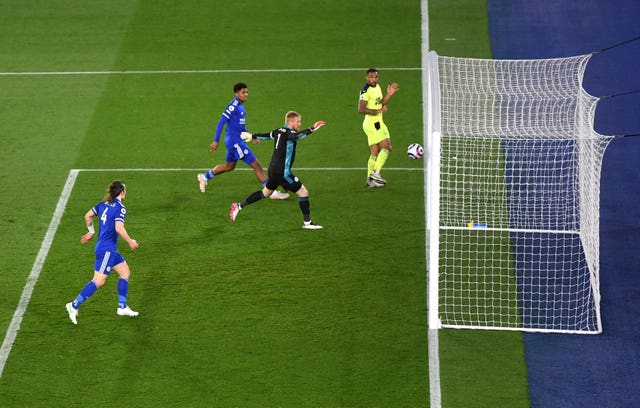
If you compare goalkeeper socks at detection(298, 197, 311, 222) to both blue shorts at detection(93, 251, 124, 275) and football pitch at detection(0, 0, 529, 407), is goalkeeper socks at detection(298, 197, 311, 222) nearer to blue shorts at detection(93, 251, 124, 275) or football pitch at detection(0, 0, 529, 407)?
football pitch at detection(0, 0, 529, 407)

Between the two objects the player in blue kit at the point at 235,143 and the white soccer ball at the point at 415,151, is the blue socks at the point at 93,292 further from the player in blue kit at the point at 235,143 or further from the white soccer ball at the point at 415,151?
the white soccer ball at the point at 415,151

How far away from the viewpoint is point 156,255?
1574 cm

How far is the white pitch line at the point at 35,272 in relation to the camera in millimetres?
13875

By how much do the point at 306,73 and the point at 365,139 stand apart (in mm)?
3143

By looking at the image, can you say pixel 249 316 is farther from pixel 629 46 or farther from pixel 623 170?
pixel 629 46

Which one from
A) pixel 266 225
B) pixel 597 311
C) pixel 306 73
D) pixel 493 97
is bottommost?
pixel 597 311

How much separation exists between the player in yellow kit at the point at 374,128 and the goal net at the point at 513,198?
3.34 ft

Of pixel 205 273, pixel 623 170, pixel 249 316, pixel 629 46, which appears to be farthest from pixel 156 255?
pixel 629 46

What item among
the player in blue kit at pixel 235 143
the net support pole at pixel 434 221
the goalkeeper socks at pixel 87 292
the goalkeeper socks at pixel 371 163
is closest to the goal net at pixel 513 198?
the net support pole at pixel 434 221

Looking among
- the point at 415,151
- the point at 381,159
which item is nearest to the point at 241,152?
the point at 381,159

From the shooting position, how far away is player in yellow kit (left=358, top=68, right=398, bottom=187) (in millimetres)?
17234

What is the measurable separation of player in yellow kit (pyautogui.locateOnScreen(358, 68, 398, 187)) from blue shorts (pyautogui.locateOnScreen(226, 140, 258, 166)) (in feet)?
6.04

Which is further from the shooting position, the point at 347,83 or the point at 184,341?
the point at 347,83

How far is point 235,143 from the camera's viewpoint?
56.0 feet
